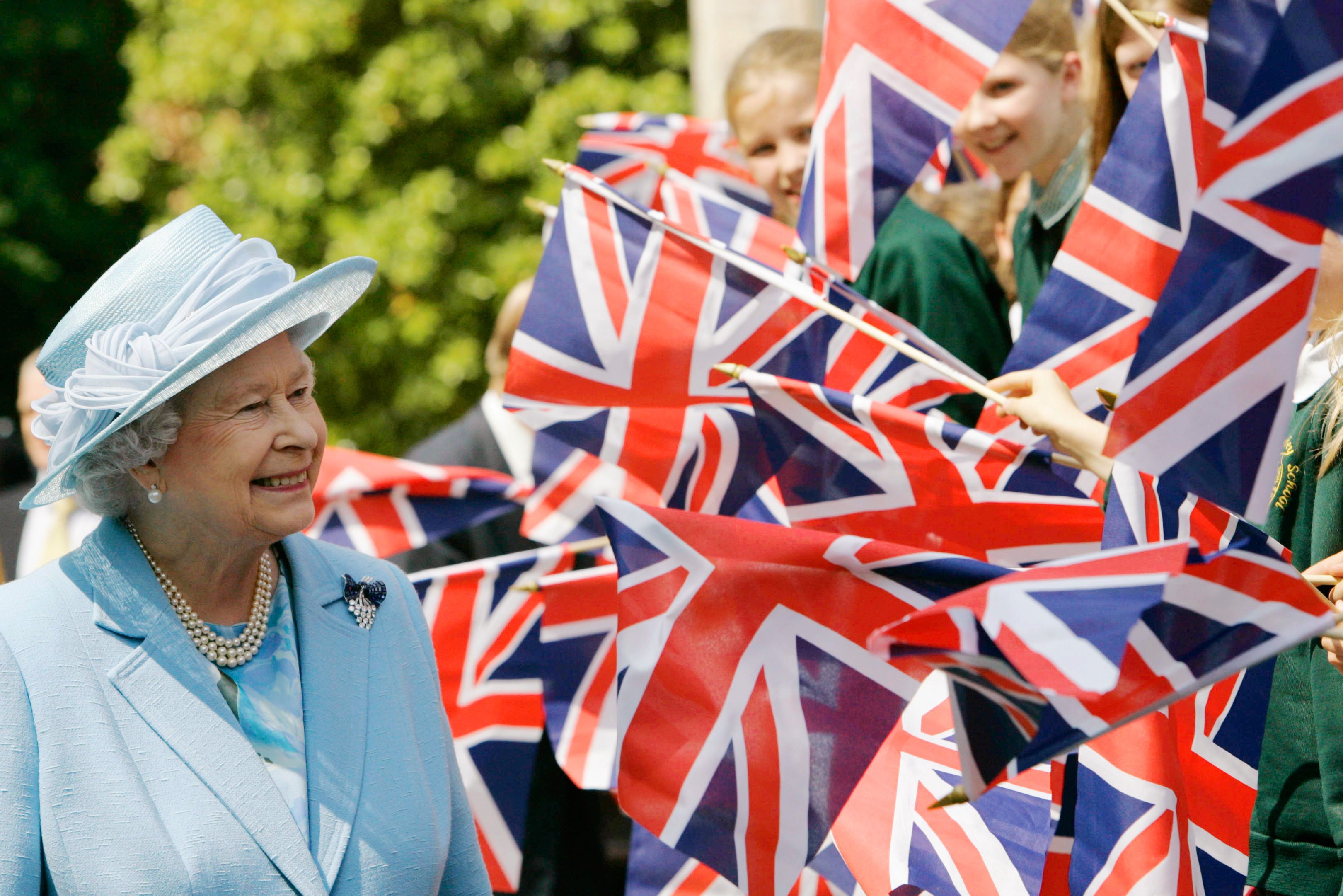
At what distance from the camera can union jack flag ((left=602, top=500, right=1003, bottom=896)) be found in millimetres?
2301

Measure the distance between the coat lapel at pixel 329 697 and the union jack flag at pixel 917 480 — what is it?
791mm

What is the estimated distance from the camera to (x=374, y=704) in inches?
89.4

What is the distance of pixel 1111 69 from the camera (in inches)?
119

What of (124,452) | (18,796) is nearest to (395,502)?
(124,452)

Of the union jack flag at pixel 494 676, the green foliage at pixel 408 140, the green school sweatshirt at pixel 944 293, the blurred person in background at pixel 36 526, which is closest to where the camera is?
the green school sweatshirt at pixel 944 293

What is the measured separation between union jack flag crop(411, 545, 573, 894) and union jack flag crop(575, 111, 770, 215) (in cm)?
153

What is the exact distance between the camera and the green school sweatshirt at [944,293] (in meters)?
3.20

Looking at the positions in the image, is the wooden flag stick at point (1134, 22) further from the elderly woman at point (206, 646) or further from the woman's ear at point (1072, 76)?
the elderly woman at point (206, 646)

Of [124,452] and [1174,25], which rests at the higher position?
[1174,25]

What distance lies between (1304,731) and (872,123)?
56.3 inches

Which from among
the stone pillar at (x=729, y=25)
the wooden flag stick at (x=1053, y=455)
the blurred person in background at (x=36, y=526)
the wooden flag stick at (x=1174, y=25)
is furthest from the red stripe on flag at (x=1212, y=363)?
the stone pillar at (x=729, y=25)

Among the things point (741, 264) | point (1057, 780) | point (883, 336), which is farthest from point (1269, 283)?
point (741, 264)

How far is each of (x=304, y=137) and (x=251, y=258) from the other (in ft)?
24.7

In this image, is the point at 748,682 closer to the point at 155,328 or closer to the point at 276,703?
the point at 276,703
